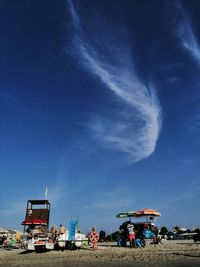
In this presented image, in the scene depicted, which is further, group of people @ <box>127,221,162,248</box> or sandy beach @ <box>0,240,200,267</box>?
group of people @ <box>127,221,162,248</box>

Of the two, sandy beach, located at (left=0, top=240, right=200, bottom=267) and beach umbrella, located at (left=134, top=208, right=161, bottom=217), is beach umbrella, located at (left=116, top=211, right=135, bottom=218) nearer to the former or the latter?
beach umbrella, located at (left=134, top=208, right=161, bottom=217)

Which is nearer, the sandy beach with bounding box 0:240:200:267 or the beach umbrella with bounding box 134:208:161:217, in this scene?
the sandy beach with bounding box 0:240:200:267

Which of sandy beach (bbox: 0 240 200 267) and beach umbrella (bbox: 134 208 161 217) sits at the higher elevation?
beach umbrella (bbox: 134 208 161 217)

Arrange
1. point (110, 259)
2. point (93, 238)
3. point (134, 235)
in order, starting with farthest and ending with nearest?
point (134, 235), point (93, 238), point (110, 259)

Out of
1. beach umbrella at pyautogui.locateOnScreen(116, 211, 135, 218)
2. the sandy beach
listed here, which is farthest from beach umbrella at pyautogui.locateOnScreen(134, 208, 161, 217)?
the sandy beach

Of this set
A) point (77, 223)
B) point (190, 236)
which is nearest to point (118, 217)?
point (77, 223)

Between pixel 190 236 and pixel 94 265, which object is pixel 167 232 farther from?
pixel 94 265

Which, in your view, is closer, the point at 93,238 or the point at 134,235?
the point at 93,238

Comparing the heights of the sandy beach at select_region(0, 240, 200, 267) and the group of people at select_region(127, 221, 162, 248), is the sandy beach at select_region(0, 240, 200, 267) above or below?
below

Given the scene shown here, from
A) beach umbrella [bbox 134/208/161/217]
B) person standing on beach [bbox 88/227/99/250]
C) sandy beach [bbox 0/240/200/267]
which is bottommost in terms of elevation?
sandy beach [bbox 0/240/200/267]

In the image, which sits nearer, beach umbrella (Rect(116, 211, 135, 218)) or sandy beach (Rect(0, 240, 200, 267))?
sandy beach (Rect(0, 240, 200, 267))

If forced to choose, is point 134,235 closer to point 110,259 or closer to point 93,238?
point 93,238

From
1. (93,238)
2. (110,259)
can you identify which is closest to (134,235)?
(93,238)

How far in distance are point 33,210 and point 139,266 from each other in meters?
23.6
